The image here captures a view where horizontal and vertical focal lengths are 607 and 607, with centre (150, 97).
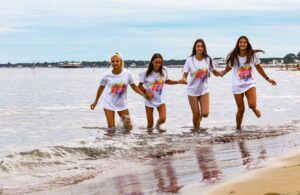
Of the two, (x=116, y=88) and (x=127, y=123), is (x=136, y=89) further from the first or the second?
(x=127, y=123)

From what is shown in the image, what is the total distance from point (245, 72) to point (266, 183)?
6.83m

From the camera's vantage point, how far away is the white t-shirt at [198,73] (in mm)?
12914

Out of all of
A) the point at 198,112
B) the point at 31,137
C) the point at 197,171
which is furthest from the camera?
the point at 31,137

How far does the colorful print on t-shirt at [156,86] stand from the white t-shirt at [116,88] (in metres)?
0.72

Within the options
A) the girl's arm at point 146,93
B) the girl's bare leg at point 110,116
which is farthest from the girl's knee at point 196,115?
the girl's bare leg at point 110,116

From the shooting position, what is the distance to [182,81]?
12703 mm

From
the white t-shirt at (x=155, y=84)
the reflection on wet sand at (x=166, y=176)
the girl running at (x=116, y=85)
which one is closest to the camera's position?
the reflection on wet sand at (x=166, y=176)

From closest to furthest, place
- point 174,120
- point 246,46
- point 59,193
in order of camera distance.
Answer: point 59,193 → point 246,46 → point 174,120

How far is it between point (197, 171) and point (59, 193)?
70.2 inches

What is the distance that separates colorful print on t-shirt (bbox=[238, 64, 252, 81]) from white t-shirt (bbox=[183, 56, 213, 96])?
71 cm

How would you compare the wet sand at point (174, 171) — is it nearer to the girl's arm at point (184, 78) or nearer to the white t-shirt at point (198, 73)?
the girl's arm at point (184, 78)

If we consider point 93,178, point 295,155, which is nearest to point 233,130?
point 295,155

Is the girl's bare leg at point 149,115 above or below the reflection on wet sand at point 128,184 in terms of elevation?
above

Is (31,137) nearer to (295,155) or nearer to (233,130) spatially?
(233,130)
